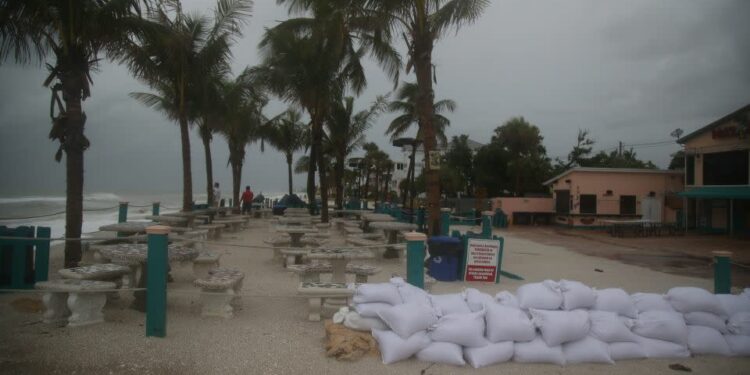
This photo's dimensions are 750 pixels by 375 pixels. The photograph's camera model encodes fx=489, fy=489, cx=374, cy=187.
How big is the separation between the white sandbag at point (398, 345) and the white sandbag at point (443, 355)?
0.06 meters

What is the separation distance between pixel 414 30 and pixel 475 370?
7600mm

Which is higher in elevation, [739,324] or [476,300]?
[476,300]

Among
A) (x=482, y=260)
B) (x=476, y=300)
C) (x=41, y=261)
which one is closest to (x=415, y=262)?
(x=476, y=300)

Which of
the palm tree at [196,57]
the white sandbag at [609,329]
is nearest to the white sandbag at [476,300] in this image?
the white sandbag at [609,329]

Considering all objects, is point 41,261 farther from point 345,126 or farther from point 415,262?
point 345,126

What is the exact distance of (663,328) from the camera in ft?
15.6

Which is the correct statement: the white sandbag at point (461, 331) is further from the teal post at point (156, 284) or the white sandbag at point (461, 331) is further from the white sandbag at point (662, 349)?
the teal post at point (156, 284)

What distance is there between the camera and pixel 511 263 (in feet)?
35.5

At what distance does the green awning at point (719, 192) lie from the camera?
1781cm

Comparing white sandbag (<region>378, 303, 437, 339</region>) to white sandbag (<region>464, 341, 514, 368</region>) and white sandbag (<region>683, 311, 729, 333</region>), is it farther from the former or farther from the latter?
white sandbag (<region>683, 311, 729, 333</region>)

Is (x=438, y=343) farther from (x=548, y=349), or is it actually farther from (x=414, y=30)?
(x=414, y=30)

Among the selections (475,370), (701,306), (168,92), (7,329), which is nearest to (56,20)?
(7,329)

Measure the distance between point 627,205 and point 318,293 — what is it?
71.0 feet

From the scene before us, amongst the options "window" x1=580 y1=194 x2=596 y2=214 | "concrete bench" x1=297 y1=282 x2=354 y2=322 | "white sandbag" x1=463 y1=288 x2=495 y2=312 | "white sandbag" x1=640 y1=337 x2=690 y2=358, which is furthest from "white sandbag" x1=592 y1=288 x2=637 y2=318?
"window" x1=580 y1=194 x2=596 y2=214
